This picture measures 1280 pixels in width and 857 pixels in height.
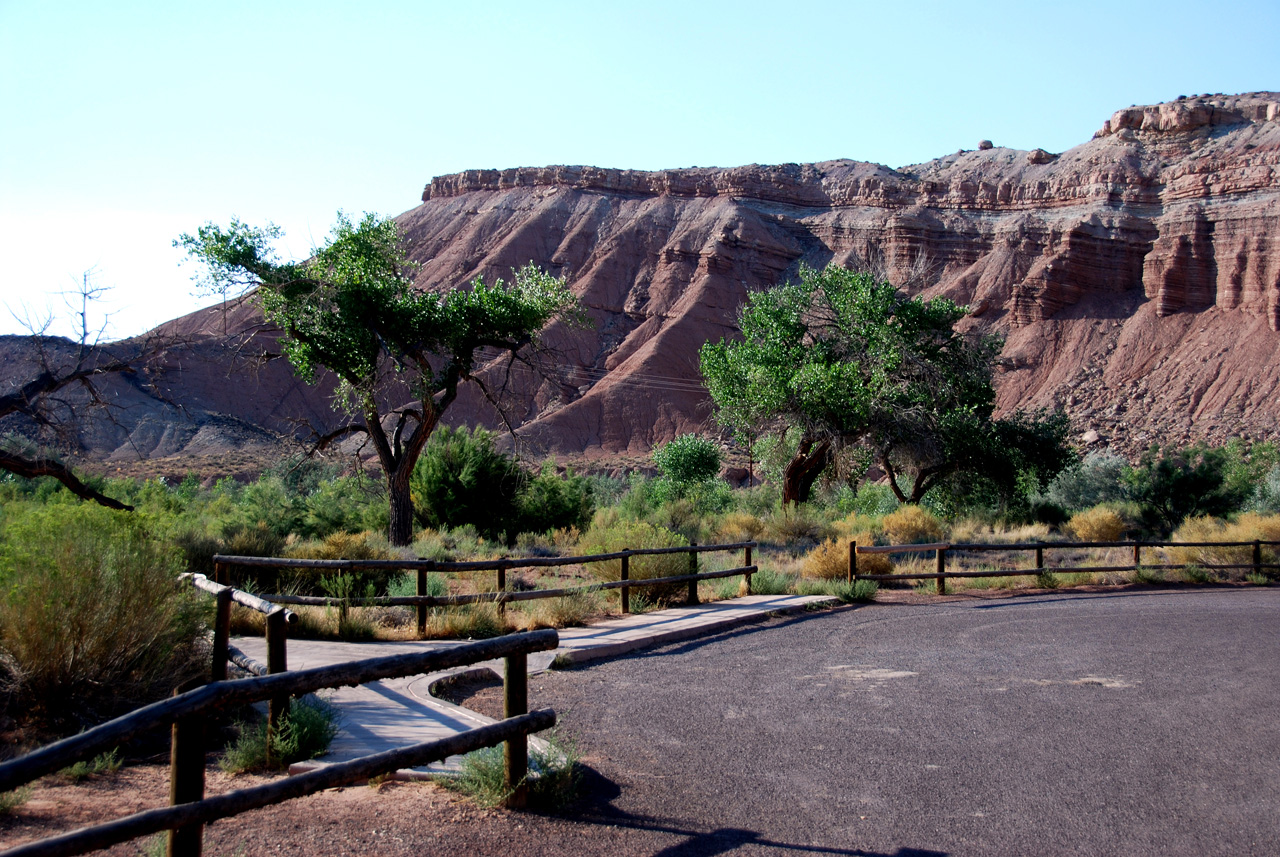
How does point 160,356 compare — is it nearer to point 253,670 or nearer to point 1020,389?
point 253,670

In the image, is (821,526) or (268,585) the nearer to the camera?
(268,585)

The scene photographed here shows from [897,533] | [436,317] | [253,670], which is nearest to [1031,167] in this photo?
[897,533]

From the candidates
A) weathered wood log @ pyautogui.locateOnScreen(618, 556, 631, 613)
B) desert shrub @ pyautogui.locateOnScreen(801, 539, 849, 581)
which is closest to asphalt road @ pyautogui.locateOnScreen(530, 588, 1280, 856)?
weathered wood log @ pyautogui.locateOnScreen(618, 556, 631, 613)

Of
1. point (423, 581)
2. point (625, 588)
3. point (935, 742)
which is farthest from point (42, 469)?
point (935, 742)

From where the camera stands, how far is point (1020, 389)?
2441 inches

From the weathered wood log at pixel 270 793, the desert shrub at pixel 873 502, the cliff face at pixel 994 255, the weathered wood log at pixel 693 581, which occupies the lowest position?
the desert shrub at pixel 873 502

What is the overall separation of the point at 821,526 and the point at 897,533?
77.5 inches

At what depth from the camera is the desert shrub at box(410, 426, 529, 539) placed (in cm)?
2186

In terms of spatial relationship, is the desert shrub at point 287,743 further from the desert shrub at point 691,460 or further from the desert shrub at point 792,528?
the desert shrub at point 691,460

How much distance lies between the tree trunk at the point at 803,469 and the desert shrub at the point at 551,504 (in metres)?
6.10

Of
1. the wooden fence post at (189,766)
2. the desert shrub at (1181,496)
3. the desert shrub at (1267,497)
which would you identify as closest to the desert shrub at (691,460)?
the desert shrub at (1181,496)

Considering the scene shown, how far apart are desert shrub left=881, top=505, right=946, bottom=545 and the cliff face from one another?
88.9 feet

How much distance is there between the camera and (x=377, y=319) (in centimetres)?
1791

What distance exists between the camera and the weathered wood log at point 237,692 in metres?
2.92
